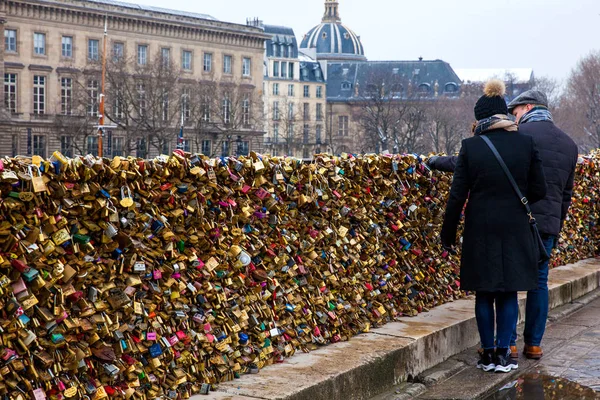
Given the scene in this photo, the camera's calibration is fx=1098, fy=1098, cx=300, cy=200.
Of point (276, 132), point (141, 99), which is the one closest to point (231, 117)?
point (141, 99)

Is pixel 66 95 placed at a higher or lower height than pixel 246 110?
higher

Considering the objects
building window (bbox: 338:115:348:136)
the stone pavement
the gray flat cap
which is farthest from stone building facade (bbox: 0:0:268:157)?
the gray flat cap

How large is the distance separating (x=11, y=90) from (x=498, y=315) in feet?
263

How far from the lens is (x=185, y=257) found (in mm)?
5246

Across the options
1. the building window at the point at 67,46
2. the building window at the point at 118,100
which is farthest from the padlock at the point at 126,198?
the building window at the point at 67,46

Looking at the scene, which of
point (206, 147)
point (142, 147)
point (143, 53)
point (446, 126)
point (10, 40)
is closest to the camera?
point (142, 147)

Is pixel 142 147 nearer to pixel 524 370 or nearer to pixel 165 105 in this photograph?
pixel 165 105

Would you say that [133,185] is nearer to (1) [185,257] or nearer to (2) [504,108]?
(1) [185,257]

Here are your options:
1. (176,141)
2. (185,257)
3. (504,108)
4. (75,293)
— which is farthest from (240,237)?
(176,141)

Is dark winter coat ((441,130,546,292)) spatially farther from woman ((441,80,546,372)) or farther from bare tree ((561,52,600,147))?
bare tree ((561,52,600,147))

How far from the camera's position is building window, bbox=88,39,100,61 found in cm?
8706

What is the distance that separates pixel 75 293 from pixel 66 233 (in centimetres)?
27

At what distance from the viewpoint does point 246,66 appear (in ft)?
337

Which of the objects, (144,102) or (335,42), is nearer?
(144,102)
